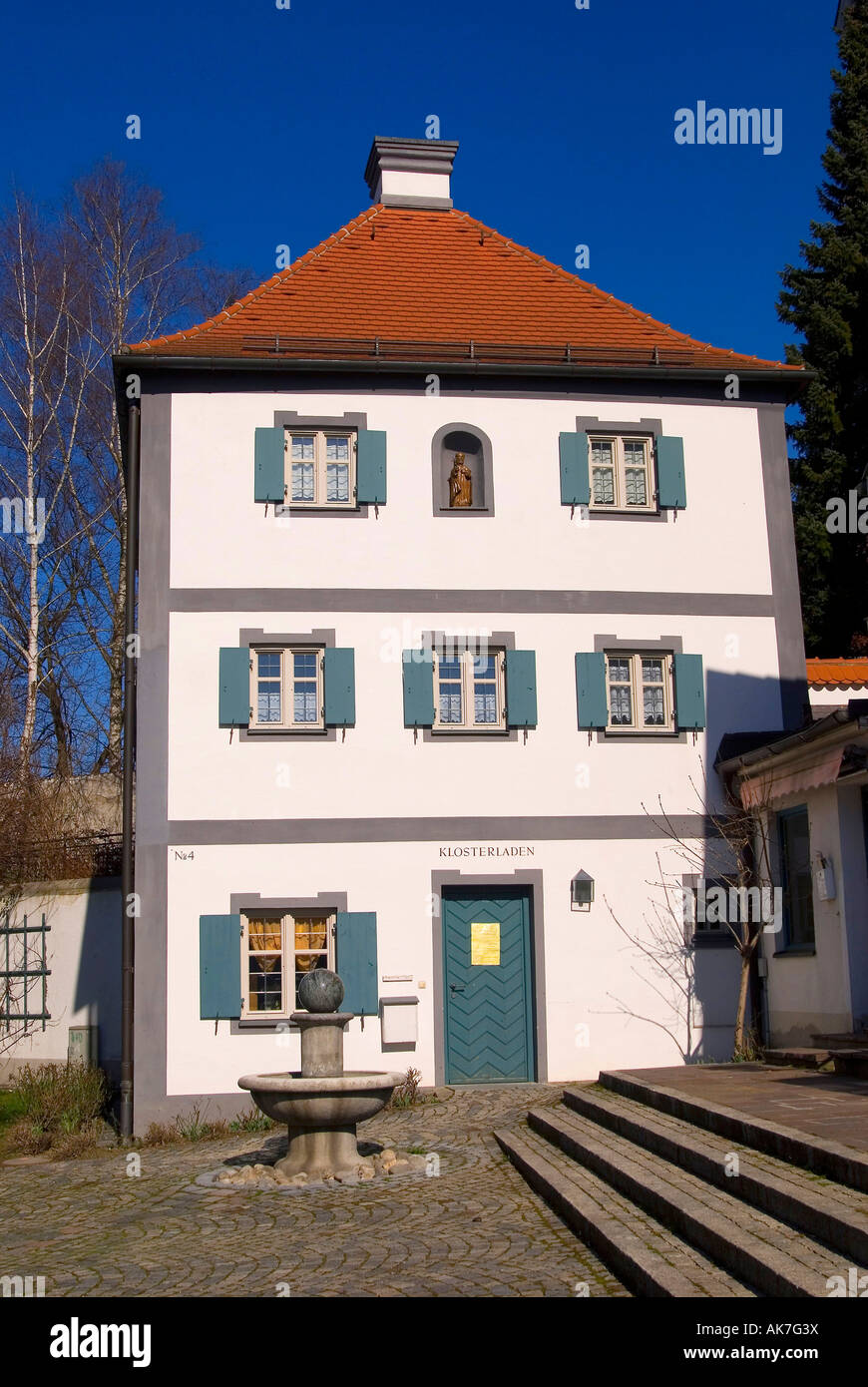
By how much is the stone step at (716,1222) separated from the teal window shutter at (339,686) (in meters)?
6.16

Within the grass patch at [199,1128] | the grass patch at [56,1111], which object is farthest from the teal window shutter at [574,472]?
the grass patch at [56,1111]

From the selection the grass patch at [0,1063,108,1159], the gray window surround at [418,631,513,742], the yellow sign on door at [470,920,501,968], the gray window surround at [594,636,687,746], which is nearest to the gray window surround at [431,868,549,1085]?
the yellow sign on door at [470,920,501,968]

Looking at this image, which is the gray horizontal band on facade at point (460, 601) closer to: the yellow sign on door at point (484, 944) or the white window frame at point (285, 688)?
the white window frame at point (285, 688)

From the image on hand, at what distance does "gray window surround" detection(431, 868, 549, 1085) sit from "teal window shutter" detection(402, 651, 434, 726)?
67.2 inches

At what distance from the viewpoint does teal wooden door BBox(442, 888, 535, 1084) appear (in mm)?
15836

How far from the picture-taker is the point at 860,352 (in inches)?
1175

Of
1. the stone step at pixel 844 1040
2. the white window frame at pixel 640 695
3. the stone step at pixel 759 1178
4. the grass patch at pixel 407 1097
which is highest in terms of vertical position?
the white window frame at pixel 640 695

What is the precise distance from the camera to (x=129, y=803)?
15.9 m

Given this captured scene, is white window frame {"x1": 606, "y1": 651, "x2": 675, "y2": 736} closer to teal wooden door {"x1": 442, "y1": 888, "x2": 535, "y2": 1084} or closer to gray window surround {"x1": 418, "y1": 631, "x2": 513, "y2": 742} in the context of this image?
gray window surround {"x1": 418, "y1": 631, "x2": 513, "y2": 742}

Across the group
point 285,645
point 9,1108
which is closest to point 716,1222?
point 285,645

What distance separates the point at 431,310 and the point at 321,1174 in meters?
11.4

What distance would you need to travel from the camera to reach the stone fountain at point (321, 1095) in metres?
10.6

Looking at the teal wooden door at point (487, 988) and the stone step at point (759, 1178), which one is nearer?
the stone step at point (759, 1178)

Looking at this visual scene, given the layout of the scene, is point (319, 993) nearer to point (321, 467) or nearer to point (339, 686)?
point (339, 686)
